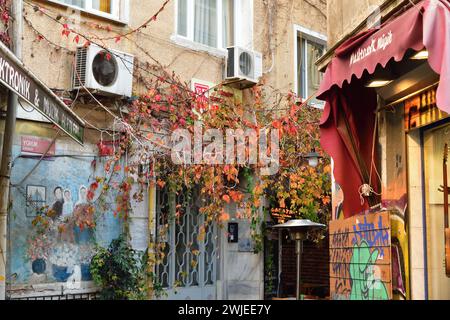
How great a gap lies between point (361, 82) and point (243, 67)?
→ 570 cm

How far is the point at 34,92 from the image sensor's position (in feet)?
22.5

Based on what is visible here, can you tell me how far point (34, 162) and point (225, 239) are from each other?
504 cm

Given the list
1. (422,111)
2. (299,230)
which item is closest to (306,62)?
(299,230)

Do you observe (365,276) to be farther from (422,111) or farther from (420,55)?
(420,55)


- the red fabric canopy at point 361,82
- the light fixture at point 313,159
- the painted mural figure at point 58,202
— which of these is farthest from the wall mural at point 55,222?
the red fabric canopy at point 361,82

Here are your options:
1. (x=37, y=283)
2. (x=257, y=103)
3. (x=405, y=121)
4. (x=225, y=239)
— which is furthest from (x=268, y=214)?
(x=405, y=121)

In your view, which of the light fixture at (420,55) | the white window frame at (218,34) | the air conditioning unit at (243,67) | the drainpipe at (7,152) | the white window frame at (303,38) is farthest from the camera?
the white window frame at (303,38)

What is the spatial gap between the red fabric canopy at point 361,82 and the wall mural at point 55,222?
4.54 meters

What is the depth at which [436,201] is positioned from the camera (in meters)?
7.39

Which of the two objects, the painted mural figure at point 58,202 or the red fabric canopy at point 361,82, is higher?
the red fabric canopy at point 361,82

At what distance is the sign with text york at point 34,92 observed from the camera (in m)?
6.03

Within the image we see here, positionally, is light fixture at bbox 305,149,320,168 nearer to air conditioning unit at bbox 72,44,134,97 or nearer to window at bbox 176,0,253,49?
window at bbox 176,0,253,49

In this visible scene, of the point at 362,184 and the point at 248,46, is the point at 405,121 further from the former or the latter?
the point at 248,46

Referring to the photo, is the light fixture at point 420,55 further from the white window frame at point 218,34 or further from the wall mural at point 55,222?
the white window frame at point 218,34
